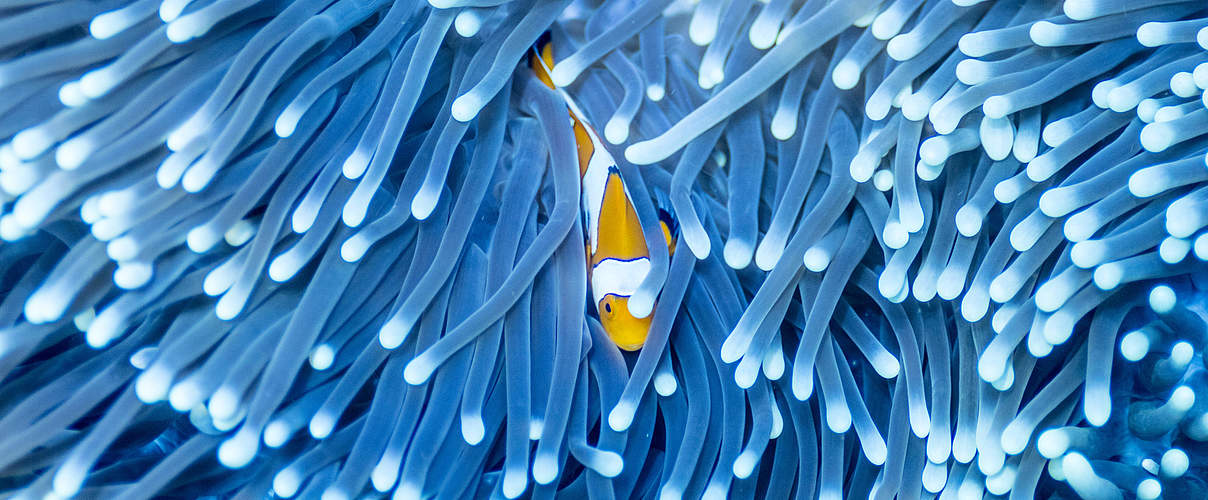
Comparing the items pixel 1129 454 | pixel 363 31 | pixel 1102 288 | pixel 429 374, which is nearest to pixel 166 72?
pixel 363 31

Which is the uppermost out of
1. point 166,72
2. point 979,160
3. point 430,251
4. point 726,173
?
point 166,72

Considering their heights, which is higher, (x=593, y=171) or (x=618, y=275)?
(x=593, y=171)

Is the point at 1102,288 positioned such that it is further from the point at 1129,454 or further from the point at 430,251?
the point at 430,251

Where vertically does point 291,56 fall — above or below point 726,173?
above

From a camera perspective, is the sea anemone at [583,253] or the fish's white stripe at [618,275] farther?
the fish's white stripe at [618,275]
